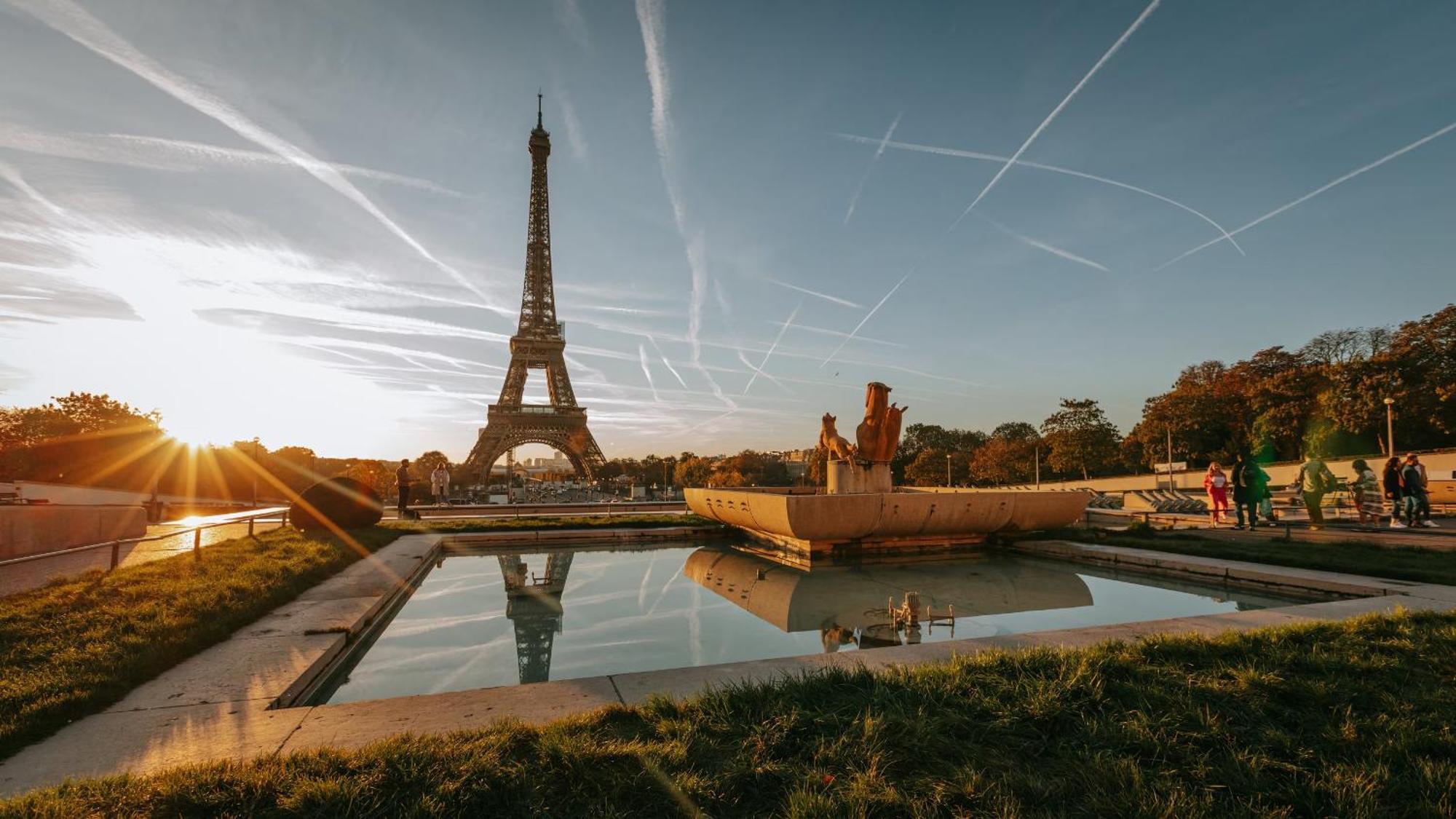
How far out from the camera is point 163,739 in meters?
3.37

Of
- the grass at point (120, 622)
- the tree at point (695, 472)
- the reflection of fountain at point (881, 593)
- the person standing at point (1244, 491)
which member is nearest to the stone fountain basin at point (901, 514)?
the reflection of fountain at point (881, 593)

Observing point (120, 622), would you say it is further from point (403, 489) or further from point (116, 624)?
point (403, 489)

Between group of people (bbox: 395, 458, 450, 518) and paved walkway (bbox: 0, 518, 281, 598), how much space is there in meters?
4.01

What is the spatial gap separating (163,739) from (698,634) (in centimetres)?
429

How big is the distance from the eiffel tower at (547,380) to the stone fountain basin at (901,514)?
32.1m

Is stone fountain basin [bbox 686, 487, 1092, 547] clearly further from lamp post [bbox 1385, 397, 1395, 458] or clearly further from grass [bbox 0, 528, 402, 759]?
lamp post [bbox 1385, 397, 1395, 458]

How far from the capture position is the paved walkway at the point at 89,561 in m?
6.98

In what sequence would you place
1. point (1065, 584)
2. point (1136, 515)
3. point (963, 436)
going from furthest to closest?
point (963, 436), point (1136, 515), point (1065, 584)

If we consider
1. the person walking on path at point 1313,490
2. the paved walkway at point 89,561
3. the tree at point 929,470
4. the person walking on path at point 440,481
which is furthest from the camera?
the tree at point 929,470

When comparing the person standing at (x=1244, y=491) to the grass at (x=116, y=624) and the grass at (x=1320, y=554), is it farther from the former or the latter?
the grass at (x=116, y=624)

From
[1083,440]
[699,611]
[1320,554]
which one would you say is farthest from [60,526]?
[1083,440]

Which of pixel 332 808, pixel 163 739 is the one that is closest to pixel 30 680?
pixel 163 739

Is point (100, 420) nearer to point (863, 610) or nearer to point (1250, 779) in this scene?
point (863, 610)

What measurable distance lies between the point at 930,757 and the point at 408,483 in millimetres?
17491
